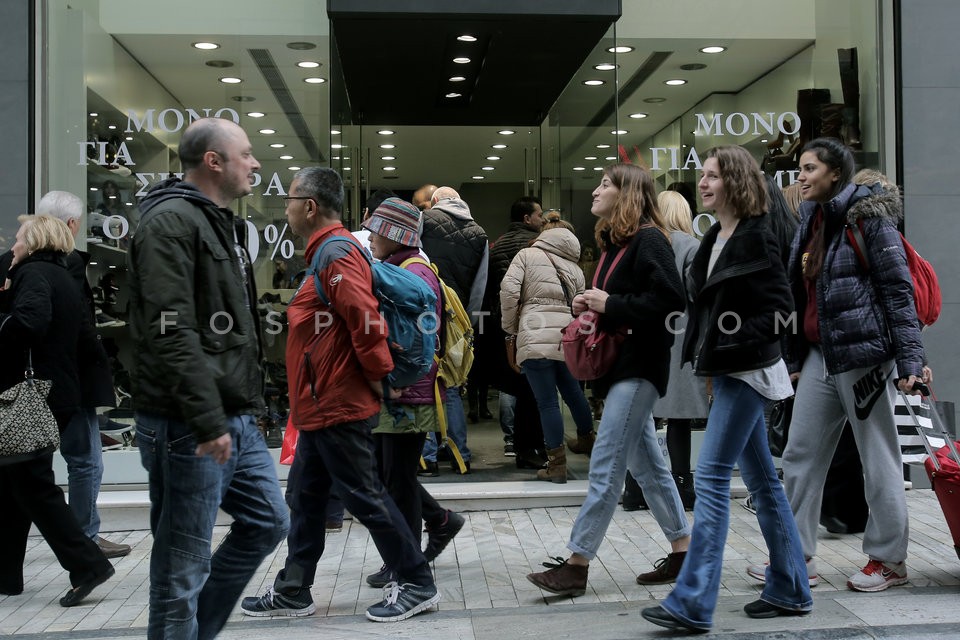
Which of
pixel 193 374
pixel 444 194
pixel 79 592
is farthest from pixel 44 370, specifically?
pixel 444 194

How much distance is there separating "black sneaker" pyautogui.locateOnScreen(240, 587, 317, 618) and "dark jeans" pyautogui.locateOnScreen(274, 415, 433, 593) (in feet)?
0.13

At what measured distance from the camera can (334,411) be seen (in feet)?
14.8

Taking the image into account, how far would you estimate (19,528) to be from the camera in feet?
17.4

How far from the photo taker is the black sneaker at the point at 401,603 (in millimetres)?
4684

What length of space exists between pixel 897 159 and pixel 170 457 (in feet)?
19.6

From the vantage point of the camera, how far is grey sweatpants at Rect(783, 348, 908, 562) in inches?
192

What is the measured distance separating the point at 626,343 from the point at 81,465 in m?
2.98

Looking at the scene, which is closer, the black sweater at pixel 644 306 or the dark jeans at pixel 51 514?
the black sweater at pixel 644 306

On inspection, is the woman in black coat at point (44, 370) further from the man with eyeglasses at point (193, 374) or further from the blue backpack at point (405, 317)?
the man with eyeglasses at point (193, 374)

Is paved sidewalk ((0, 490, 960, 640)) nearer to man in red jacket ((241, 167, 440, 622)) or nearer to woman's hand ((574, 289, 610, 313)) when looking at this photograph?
man in red jacket ((241, 167, 440, 622))

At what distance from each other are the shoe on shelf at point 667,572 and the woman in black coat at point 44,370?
8.50ft

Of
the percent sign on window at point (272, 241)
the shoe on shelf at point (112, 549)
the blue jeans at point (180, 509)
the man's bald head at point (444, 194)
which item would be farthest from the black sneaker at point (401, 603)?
the man's bald head at point (444, 194)

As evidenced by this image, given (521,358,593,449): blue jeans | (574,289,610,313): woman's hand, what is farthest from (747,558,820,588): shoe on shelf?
(521,358,593,449): blue jeans

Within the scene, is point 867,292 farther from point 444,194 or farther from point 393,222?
point 444,194
